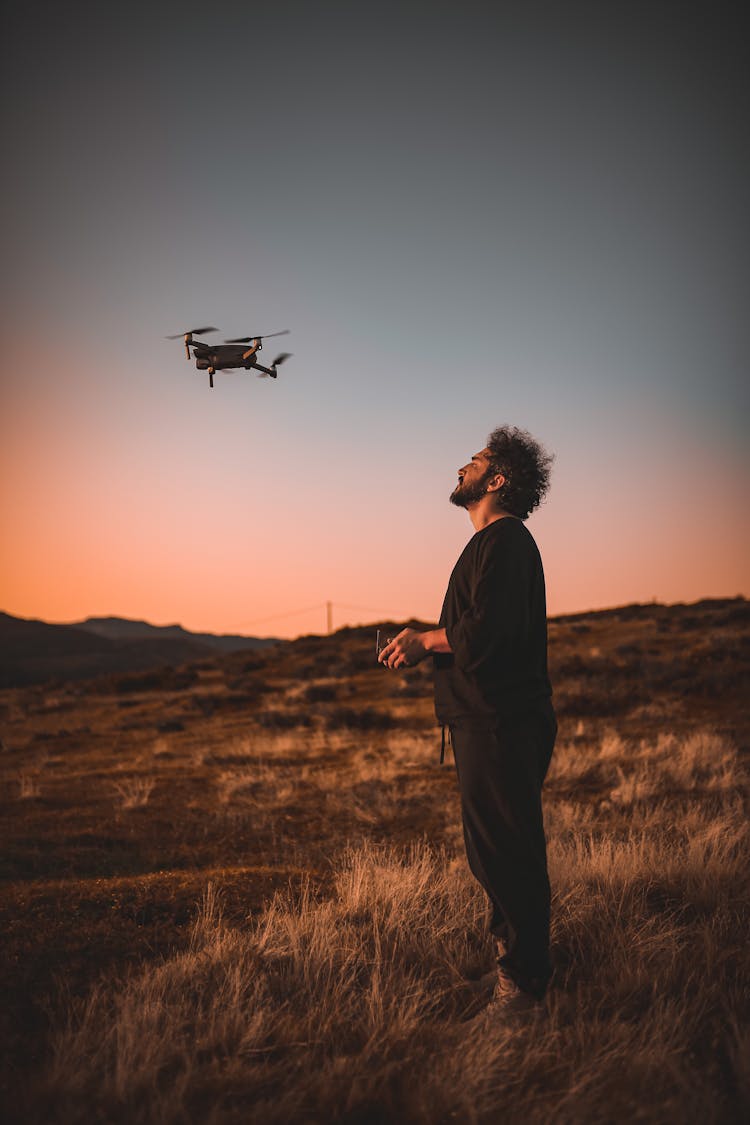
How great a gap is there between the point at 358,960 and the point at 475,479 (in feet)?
8.07

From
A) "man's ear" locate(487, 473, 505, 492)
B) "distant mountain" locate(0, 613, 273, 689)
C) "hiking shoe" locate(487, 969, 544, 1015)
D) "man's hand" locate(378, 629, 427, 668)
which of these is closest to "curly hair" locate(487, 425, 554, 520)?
"man's ear" locate(487, 473, 505, 492)

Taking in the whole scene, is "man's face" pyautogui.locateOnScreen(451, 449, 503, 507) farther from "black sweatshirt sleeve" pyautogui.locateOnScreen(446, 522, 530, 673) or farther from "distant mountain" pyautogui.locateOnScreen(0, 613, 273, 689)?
"distant mountain" pyautogui.locateOnScreen(0, 613, 273, 689)

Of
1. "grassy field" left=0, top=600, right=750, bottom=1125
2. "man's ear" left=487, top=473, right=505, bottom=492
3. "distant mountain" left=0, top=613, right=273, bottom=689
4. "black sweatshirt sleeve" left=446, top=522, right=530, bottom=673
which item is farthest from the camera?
"distant mountain" left=0, top=613, right=273, bottom=689

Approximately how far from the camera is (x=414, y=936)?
11.2ft

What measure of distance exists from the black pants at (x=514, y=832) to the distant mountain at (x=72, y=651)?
4534 centimetres

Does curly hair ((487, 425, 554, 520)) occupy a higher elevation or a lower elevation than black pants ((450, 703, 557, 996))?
higher

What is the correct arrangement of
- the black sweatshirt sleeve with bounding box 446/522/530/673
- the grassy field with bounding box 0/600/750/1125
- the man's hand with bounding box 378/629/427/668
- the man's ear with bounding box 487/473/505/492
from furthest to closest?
the man's ear with bounding box 487/473/505/492, the man's hand with bounding box 378/629/427/668, the black sweatshirt sleeve with bounding box 446/522/530/673, the grassy field with bounding box 0/600/750/1125

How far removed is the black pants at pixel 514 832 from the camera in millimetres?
2553

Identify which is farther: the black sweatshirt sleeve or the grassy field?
the black sweatshirt sleeve

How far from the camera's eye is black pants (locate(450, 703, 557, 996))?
2.55 m

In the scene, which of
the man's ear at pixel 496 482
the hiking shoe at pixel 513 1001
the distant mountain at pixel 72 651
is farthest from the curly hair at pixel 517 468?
the distant mountain at pixel 72 651

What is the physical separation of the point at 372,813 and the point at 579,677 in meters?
12.6

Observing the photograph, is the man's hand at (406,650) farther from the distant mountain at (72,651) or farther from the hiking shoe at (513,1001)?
the distant mountain at (72,651)

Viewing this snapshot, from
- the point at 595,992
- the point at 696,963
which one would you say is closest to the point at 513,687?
the point at 595,992
